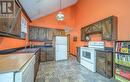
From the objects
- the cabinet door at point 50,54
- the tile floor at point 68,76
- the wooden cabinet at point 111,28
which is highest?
the wooden cabinet at point 111,28

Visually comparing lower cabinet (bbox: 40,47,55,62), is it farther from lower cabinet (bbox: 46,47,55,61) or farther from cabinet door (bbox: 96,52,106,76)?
cabinet door (bbox: 96,52,106,76)

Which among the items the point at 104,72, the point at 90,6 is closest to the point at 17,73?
the point at 104,72

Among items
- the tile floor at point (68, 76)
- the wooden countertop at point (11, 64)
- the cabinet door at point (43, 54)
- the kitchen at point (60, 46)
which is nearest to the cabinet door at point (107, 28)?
the kitchen at point (60, 46)

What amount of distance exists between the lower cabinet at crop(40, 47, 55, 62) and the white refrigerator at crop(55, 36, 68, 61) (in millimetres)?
271

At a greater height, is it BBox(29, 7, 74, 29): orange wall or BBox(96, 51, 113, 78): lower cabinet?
BBox(29, 7, 74, 29): orange wall

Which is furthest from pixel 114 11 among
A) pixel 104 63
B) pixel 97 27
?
pixel 104 63

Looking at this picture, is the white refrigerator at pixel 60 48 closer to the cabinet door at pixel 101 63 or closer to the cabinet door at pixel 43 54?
the cabinet door at pixel 43 54

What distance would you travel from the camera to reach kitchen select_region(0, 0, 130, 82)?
1.86 metres

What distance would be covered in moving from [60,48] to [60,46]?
139mm

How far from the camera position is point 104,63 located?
3.32 m

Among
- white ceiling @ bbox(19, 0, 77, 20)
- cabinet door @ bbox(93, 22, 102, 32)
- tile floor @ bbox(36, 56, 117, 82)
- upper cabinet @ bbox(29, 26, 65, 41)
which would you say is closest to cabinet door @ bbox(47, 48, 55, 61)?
upper cabinet @ bbox(29, 26, 65, 41)

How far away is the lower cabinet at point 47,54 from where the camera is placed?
5781mm

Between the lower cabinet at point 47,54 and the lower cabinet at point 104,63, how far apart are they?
322 cm

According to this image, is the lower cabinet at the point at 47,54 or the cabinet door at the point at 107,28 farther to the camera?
Answer: the lower cabinet at the point at 47,54
